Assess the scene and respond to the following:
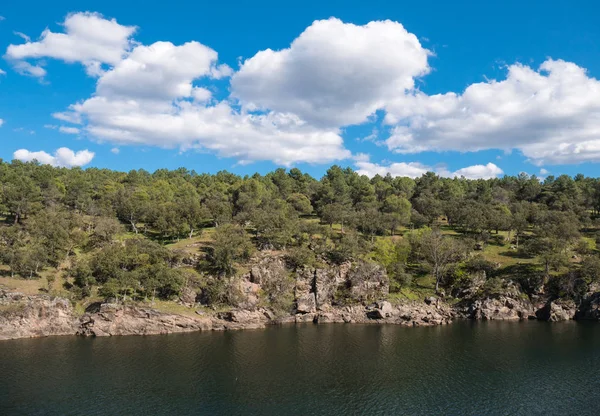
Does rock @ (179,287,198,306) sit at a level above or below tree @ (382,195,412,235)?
below

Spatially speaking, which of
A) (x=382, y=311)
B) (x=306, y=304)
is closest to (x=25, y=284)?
(x=306, y=304)

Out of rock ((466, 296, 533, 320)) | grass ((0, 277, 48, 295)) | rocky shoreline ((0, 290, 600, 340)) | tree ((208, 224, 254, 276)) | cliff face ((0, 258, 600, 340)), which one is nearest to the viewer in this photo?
rocky shoreline ((0, 290, 600, 340))

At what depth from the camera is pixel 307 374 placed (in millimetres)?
61000

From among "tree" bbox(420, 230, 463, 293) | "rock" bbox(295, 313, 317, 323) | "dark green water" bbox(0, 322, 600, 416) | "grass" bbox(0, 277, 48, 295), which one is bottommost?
"dark green water" bbox(0, 322, 600, 416)

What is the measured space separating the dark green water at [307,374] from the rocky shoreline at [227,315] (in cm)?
420

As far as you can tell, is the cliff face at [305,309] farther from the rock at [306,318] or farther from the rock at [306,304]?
the rock at [306,318]

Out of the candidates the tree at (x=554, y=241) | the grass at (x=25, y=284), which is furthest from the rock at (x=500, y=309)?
the grass at (x=25, y=284)

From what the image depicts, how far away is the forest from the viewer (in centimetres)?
9369

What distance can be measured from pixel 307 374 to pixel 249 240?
188 ft

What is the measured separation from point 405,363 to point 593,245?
88874 millimetres

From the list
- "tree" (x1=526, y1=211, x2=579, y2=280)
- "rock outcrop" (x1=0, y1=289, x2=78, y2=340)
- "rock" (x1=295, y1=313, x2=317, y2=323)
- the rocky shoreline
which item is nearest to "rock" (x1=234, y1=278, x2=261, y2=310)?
the rocky shoreline

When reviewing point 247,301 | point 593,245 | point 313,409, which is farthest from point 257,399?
point 593,245

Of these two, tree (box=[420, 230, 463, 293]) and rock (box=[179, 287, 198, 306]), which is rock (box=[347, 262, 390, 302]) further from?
rock (box=[179, 287, 198, 306])

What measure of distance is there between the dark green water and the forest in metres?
17.2
